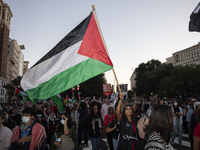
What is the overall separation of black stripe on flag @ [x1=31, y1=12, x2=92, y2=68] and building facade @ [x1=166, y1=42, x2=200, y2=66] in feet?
402

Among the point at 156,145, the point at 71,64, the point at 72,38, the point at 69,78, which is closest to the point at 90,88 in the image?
the point at 72,38

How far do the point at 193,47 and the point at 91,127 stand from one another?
13348cm

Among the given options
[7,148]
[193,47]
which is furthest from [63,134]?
[193,47]

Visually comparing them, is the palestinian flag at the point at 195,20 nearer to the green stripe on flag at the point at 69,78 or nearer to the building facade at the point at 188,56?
the green stripe on flag at the point at 69,78

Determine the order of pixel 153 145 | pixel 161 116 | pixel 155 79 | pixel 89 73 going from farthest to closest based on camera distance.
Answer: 1. pixel 155 79
2. pixel 89 73
3. pixel 161 116
4. pixel 153 145

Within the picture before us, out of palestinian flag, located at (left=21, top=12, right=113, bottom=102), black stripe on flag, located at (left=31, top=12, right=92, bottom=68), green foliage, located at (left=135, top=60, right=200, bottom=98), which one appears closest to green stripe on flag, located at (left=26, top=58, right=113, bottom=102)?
palestinian flag, located at (left=21, top=12, right=113, bottom=102)

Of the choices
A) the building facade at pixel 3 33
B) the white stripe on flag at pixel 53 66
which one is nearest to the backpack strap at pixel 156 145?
the white stripe on flag at pixel 53 66

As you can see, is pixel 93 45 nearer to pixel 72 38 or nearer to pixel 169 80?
pixel 72 38

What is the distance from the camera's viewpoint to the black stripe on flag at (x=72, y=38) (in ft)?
19.0

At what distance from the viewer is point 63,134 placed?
461 centimetres

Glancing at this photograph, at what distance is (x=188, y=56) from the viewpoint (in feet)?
415

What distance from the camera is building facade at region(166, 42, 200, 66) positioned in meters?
118

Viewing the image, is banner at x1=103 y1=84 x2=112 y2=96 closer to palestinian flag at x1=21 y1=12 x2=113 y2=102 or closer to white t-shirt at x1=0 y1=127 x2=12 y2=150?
palestinian flag at x1=21 y1=12 x2=113 y2=102

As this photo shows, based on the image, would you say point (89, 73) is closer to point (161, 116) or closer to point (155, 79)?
point (161, 116)
